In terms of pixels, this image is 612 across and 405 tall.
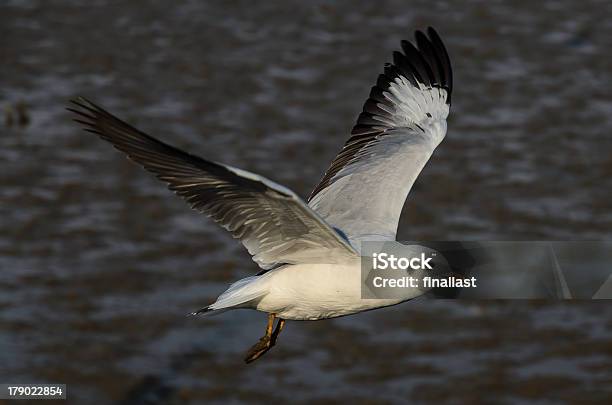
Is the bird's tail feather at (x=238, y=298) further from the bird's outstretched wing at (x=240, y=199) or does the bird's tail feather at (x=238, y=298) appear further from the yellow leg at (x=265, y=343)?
the yellow leg at (x=265, y=343)

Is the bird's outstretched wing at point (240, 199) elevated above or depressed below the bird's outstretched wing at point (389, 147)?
below

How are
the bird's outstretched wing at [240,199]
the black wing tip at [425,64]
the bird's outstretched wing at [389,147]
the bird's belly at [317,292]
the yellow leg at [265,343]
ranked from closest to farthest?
the bird's outstretched wing at [240,199], the bird's belly at [317,292], the yellow leg at [265,343], the bird's outstretched wing at [389,147], the black wing tip at [425,64]

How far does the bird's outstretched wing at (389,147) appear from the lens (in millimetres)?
9047

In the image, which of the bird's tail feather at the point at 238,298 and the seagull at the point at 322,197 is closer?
the seagull at the point at 322,197

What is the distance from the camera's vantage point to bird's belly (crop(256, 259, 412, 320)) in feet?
26.6

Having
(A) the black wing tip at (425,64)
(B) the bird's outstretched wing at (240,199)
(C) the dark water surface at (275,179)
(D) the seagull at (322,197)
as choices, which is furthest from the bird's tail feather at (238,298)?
(C) the dark water surface at (275,179)

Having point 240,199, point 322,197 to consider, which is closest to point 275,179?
point 322,197

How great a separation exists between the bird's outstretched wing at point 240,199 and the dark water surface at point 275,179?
7.79 meters

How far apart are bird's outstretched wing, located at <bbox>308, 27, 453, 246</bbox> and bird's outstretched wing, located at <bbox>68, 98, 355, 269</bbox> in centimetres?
63

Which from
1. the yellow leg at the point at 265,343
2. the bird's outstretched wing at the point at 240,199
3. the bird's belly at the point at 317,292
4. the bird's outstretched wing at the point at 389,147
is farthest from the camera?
the bird's outstretched wing at the point at 389,147

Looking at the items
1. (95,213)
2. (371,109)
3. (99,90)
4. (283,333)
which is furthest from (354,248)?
(99,90)

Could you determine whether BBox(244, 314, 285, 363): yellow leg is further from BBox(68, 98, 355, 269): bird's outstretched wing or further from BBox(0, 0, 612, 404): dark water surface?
BBox(0, 0, 612, 404): dark water surface

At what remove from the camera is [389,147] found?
9.88 meters

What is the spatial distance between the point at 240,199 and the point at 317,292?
90 cm
